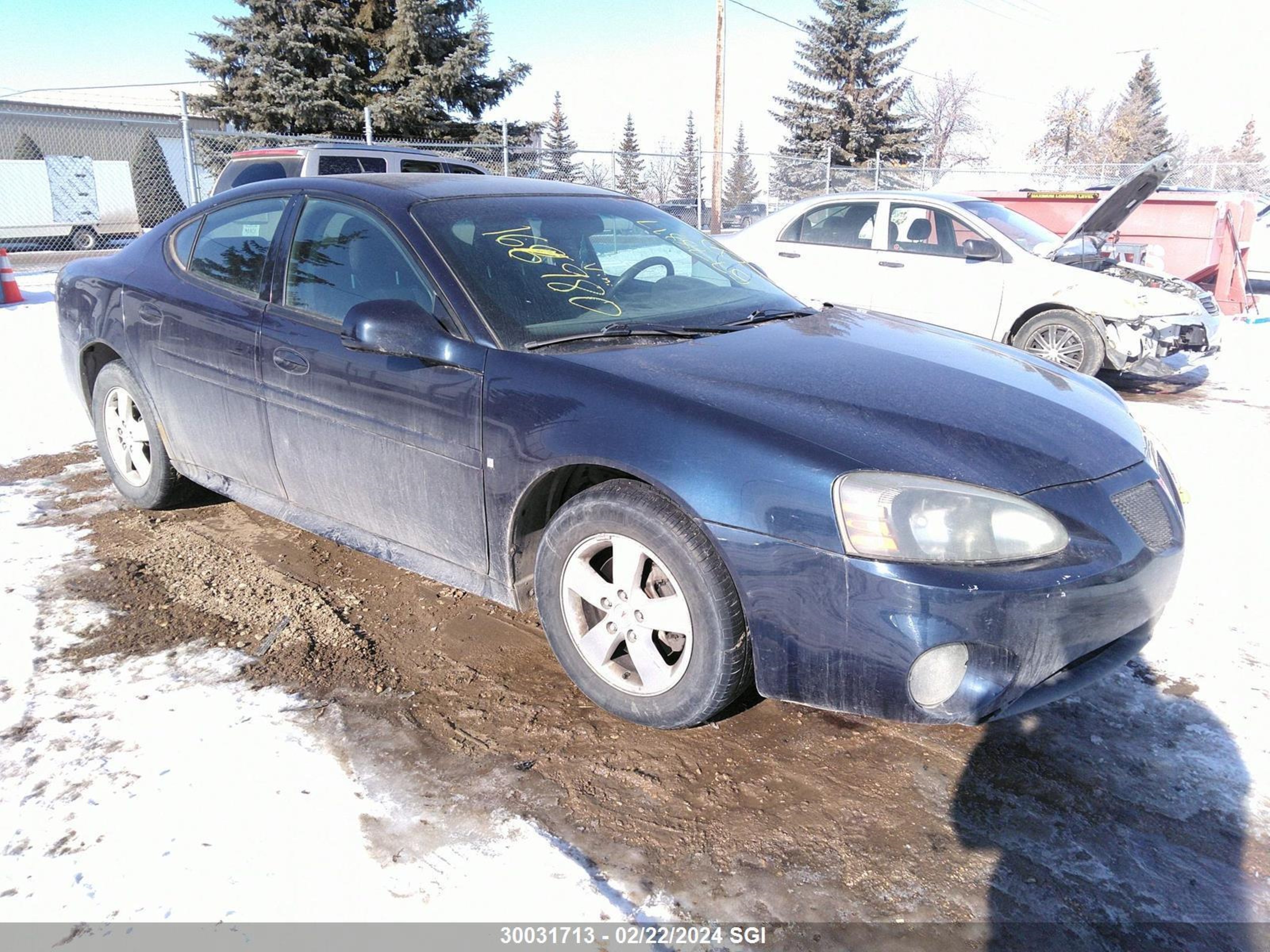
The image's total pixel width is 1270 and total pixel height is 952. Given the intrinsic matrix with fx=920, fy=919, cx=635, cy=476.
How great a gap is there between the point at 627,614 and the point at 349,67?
26350mm

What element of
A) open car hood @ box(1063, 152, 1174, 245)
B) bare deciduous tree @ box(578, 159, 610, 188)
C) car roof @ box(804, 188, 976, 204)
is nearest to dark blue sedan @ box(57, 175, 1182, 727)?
car roof @ box(804, 188, 976, 204)

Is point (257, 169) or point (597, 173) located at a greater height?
point (597, 173)

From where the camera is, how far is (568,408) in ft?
8.80

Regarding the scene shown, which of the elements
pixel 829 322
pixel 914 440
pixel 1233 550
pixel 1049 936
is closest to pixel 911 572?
pixel 914 440

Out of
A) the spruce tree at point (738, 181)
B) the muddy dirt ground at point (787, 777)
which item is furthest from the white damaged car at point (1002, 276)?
the spruce tree at point (738, 181)

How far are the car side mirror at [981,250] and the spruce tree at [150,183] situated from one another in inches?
840

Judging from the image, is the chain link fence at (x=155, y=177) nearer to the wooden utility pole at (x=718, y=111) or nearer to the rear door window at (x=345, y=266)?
the wooden utility pole at (x=718, y=111)

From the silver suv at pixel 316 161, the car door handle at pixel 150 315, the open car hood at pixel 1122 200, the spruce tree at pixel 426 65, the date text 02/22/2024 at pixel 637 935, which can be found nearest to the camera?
the date text 02/22/2024 at pixel 637 935

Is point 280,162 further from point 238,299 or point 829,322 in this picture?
point 829,322

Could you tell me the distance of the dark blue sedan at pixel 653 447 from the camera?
230 cm

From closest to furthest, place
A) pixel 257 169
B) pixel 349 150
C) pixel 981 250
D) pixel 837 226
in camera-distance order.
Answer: pixel 981 250
pixel 837 226
pixel 257 169
pixel 349 150

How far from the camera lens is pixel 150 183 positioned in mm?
23422

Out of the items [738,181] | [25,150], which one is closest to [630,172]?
[25,150]

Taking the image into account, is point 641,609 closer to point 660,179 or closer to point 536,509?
point 536,509
